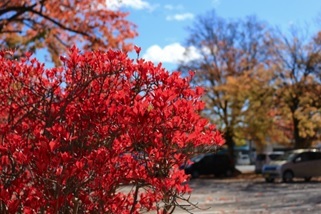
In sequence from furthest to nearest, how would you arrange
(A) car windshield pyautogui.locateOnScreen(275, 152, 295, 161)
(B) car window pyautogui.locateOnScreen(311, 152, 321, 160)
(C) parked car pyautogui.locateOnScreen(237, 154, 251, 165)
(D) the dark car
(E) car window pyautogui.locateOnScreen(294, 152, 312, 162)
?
(C) parked car pyautogui.locateOnScreen(237, 154, 251, 165) < (D) the dark car < (A) car windshield pyautogui.locateOnScreen(275, 152, 295, 161) < (B) car window pyautogui.locateOnScreen(311, 152, 321, 160) < (E) car window pyautogui.locateOnScreen(294, 152, 312, 162)

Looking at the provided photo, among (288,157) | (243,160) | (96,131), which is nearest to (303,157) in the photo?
(288,157)

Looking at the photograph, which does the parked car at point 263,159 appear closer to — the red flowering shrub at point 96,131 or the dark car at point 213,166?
the dark car at point 213,166

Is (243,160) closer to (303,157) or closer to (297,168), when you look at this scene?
(303,157)

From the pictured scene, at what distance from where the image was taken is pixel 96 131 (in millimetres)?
4992

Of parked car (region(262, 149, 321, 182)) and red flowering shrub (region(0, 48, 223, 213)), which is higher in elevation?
red flowering shrub (region(0, 48, 223, 213))

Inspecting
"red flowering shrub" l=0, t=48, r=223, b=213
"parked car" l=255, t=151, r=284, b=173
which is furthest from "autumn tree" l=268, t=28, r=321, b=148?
"red flowering shrub" l=0, t=48, r=223, b=213

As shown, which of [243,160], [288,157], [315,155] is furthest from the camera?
[243,160]

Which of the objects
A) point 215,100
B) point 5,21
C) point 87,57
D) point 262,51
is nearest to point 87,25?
point 5,21

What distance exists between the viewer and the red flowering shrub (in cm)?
481

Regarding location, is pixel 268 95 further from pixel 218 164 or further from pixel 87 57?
pixel 87 57

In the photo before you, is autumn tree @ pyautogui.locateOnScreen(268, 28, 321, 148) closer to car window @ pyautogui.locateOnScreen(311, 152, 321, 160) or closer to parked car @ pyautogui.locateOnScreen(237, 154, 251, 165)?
car window @ pyautogui.locateOnScreen(311, 152, 321, 160)

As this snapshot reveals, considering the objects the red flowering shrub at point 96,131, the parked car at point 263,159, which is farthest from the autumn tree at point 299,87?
the red flowering shrub at point 96,131

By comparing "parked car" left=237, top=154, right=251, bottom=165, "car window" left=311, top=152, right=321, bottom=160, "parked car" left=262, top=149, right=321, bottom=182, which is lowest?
"parked car" left=262, top=149, right=321, bottom=182

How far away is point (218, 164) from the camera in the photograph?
37000mm
